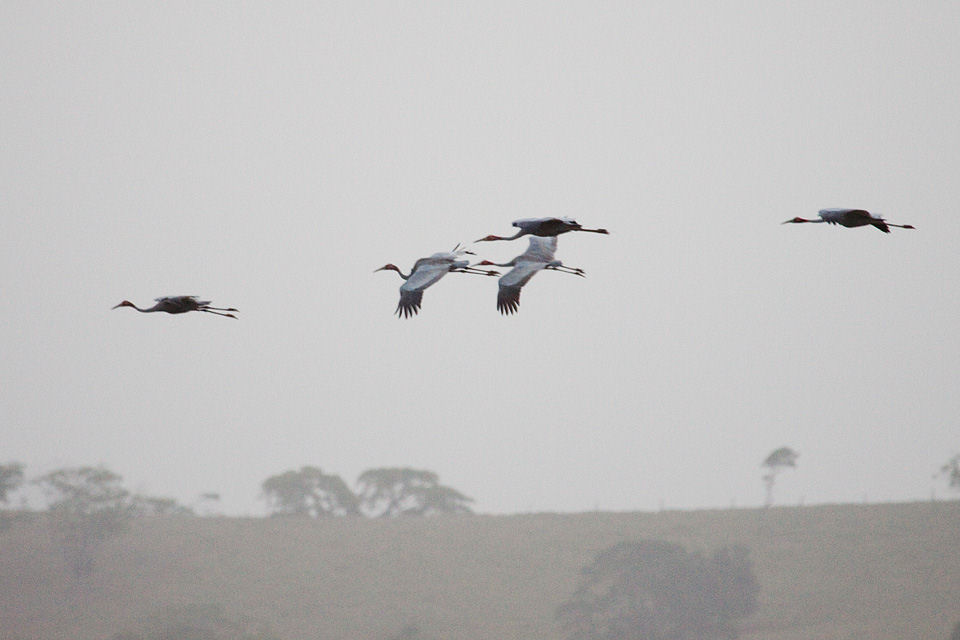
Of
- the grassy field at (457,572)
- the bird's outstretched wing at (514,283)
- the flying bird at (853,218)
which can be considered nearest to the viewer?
the flying bird at (853,218)

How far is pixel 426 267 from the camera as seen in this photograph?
48.4ft

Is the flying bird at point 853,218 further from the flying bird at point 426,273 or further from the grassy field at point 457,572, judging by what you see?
the grassy field at point 457,572

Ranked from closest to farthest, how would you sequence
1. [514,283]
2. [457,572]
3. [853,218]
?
1. [853,218]
2. [514,283]
3. [457,572]

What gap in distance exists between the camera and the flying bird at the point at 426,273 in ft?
47.2

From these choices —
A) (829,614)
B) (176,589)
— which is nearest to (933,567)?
(829,614)

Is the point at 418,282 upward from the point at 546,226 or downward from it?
downward

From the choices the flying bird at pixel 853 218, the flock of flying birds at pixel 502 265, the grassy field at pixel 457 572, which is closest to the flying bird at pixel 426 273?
the flock of flying birds at pixel 502 265

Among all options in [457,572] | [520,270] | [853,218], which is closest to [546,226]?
[520,270]

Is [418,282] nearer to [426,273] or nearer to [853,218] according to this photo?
[426,273]

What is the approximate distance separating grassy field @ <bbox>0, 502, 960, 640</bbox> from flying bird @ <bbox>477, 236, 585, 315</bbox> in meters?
32.4

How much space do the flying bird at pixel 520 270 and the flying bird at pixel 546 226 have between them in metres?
0.25

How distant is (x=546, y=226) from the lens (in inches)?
584

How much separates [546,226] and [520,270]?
2.63 ft

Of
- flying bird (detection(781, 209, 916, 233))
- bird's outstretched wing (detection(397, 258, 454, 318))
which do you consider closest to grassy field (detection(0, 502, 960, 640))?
bird's outstretched wing (detection(397, 258, 454, 318))
